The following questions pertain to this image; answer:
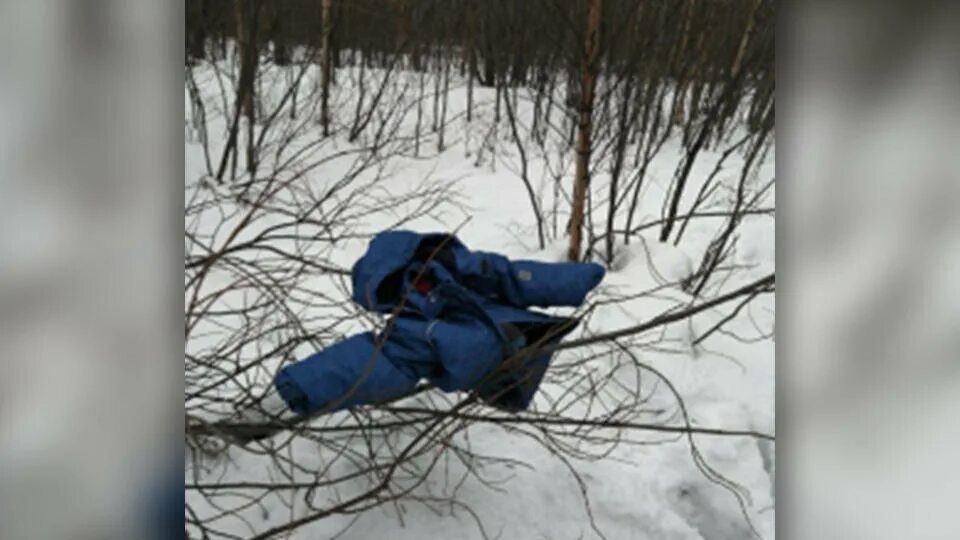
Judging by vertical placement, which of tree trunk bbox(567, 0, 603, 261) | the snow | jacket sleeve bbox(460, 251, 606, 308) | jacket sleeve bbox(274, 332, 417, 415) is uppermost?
tree trunk bbox(567, 0, 603, 261)

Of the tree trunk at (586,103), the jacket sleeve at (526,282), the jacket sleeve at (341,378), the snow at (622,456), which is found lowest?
the snow at (622,456)

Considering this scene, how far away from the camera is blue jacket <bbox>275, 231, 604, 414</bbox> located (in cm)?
156

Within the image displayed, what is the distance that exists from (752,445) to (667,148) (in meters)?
3.83

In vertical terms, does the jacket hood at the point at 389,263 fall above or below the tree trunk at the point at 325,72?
below

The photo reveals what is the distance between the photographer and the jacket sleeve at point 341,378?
1.54 metres

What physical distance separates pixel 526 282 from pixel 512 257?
205 centimetres

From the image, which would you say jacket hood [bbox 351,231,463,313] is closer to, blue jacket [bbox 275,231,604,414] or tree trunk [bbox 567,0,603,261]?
blue jacket [bbox 275,231,604,414]

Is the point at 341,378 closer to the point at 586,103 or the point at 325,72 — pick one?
the point at 586,103

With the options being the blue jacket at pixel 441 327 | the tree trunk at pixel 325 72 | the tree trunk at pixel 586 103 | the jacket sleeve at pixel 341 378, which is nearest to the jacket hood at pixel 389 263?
the blue jacket at pixel 441 327

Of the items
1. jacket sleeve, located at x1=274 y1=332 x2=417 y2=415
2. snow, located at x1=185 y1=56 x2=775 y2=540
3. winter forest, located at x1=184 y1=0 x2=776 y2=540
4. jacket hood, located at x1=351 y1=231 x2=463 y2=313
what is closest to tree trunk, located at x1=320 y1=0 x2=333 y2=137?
winter forest, located at x1=184 y1=0 x2=776 y2=540

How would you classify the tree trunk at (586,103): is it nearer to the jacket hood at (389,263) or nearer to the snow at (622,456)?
the snow at (622,456)

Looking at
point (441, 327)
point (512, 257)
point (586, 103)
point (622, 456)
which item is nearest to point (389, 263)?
point (441, 327)

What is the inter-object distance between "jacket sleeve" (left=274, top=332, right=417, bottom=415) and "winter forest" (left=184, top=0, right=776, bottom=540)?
6 cm
